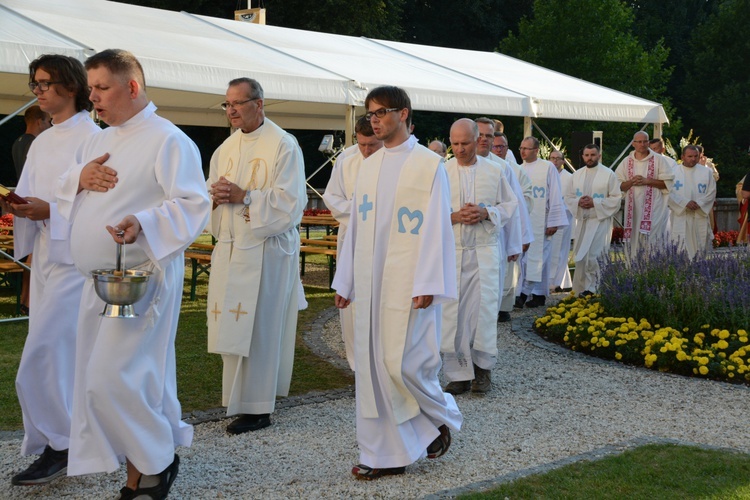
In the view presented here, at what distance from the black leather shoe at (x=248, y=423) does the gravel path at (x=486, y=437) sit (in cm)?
8

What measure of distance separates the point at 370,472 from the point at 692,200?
12.2 meters

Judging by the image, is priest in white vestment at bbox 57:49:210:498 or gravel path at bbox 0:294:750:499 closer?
priest in white vestment at bbox 57:49:210:498

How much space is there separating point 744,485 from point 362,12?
92.5 feet

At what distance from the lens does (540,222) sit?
13477 mm

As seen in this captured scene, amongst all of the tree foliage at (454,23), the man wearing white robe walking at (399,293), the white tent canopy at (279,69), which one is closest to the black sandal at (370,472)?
the man wearing white robe walking at (399,293)

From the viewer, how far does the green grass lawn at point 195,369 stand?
7.04m

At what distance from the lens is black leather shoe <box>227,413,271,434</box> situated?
6.31 meters

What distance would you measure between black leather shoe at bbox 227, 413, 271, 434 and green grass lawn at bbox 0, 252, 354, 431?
618 millimetres

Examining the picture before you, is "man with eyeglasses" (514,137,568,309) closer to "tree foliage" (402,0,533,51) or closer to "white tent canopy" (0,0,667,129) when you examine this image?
"white tent canopy" (0,0,667,129)

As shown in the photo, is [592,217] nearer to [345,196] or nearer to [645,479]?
[345,196]

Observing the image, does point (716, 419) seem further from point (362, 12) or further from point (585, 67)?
point (585, 67)

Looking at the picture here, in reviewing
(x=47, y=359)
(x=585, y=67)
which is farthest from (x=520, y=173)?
(x=585, y=67)

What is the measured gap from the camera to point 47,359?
5211mm

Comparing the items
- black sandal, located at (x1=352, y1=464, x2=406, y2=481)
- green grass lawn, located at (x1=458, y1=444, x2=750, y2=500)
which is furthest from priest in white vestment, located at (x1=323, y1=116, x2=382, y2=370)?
green grass lawn, located at (x1=458, y1=444, x2=750, y2=500)
